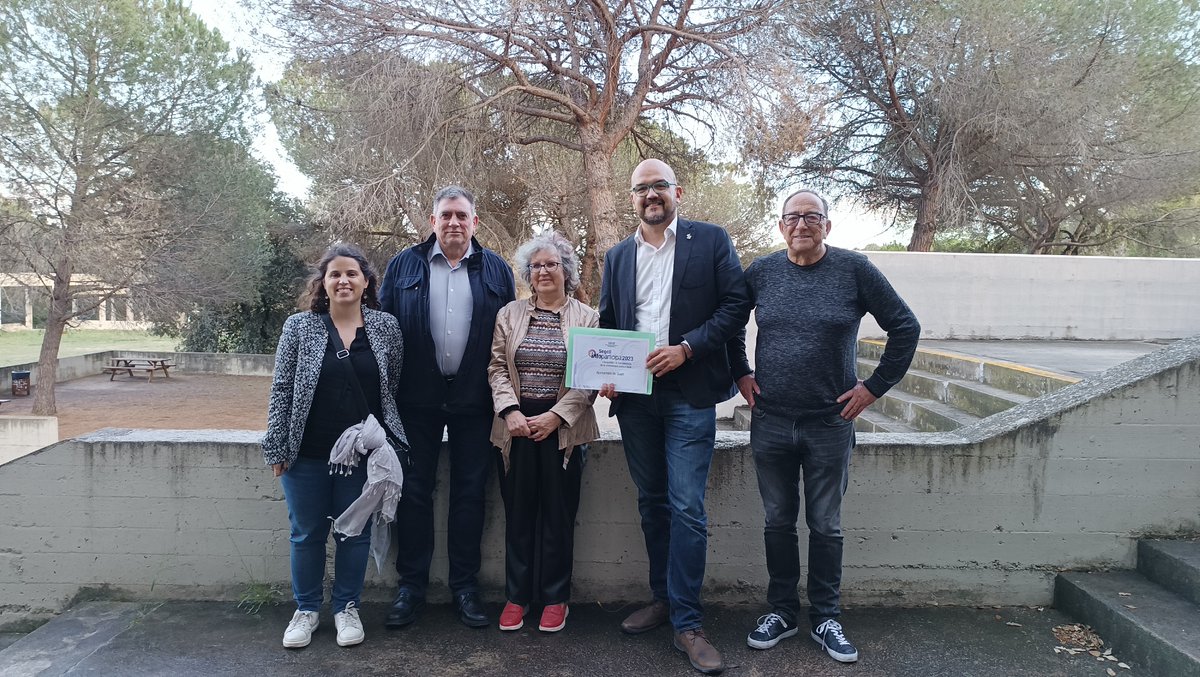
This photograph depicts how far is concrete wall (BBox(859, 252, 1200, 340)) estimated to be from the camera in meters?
9.13

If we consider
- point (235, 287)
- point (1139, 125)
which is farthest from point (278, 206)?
point (1139, 125)

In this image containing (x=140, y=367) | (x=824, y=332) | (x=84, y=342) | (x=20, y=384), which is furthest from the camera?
(x=84, y=342)

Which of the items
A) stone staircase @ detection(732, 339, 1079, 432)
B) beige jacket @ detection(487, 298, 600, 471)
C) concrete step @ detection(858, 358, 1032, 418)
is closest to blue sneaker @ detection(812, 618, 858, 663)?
beige jacket @ detection(487, 298, 600, 471)

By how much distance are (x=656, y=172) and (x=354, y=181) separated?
1087 centimetres

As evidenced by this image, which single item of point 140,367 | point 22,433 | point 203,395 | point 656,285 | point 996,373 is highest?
point 656,285

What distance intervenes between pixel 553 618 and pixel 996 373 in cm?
444

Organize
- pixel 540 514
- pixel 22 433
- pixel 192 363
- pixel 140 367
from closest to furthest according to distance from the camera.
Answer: pixel 540 514 < pixel 22 433 < pixel 140 367 < pixel 192 363

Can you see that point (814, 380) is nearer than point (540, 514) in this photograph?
Yes

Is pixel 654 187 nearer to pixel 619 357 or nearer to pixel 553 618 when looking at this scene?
pixel 619 357

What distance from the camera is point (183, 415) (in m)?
16.1

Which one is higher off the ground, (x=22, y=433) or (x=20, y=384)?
(x=20, y=384)

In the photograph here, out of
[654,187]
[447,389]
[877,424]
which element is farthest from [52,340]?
[654,187]

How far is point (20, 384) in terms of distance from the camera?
1852 cm

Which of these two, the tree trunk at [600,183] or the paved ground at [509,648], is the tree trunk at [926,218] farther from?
the paved ground at [509,648]
